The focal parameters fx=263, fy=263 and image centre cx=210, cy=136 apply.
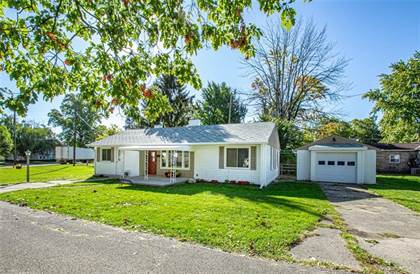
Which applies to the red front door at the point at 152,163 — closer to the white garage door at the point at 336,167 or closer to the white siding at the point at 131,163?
the white siding at the point at 131,163

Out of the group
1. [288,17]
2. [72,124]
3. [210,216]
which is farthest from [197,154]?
[72,124]

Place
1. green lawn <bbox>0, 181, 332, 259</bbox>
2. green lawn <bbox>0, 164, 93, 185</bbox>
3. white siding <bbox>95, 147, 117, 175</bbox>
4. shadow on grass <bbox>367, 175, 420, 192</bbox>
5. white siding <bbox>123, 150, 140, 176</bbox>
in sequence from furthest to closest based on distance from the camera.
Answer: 1. white siding <bbox>95, 147, 117, 175</bbox>
2. white siding <bbox>123, 150, 140, 176</bbox>
3. green lawn <bbox>0, 164, 93, 185</bbox>
4. shadow on grass <bbox>367, 175, 420, 192</bbox>
5. green lawn <bbox>0, 181, 332, 259</bbox>

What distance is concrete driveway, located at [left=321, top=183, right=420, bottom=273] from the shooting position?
4.73 m

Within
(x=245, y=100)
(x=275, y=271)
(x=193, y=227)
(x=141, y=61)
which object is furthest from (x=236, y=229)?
(x=245, y=100)

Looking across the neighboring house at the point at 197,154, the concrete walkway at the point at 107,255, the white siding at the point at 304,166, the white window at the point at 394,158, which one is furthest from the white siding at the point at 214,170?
the white window at the point at 394,158

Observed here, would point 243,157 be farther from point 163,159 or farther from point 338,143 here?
point 338,143

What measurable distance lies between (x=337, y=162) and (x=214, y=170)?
30.1 feet

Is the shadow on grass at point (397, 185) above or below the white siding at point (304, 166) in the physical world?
below

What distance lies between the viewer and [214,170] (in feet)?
53.3

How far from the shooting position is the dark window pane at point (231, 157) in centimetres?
1571

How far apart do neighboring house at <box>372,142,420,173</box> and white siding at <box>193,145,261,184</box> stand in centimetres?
1952

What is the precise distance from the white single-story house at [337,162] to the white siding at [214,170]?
6.37 meters

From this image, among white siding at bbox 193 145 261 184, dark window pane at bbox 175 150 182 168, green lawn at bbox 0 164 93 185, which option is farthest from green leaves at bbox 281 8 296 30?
green lawn at bbox 0 164 93 185

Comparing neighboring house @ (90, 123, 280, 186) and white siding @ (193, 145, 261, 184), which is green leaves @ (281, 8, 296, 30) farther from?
white siding @ (193, 145, 261, 184)
